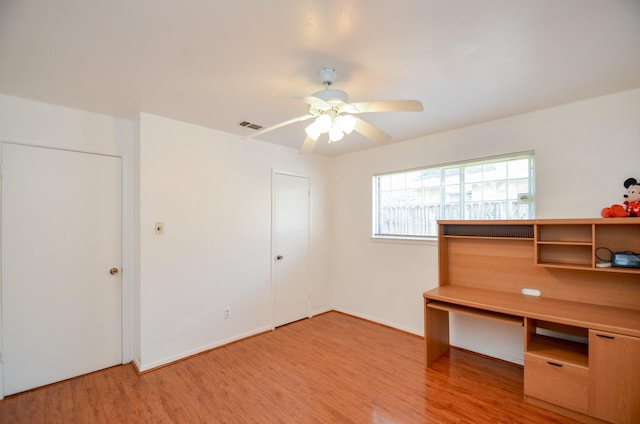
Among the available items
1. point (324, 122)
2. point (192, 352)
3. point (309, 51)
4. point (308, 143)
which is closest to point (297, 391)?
point (192, 352)

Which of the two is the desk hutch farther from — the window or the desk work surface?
the window

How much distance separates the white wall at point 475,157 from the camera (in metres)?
2.38

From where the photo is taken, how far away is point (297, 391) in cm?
243

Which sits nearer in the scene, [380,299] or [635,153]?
[635,153]

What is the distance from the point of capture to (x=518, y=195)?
2871 millimetres

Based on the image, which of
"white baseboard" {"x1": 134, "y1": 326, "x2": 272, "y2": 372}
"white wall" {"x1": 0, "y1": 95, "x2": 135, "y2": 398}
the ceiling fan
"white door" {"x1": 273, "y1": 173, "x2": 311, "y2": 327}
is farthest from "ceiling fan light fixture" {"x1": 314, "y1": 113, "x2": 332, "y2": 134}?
"white baseboard" {"x1": 134, "y1": 326, "x2": 272, "y2": 372}

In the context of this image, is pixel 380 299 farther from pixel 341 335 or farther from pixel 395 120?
pixel 395 120

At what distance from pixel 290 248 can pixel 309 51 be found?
2756 millimetres

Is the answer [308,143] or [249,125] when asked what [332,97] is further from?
[249,125]

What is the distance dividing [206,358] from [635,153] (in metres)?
4.25

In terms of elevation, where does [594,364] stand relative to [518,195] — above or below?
below

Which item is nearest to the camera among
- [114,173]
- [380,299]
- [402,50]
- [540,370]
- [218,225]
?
[402,50]

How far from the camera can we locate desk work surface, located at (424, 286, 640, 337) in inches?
77.3

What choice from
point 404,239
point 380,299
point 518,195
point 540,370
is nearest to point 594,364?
point 540,370
